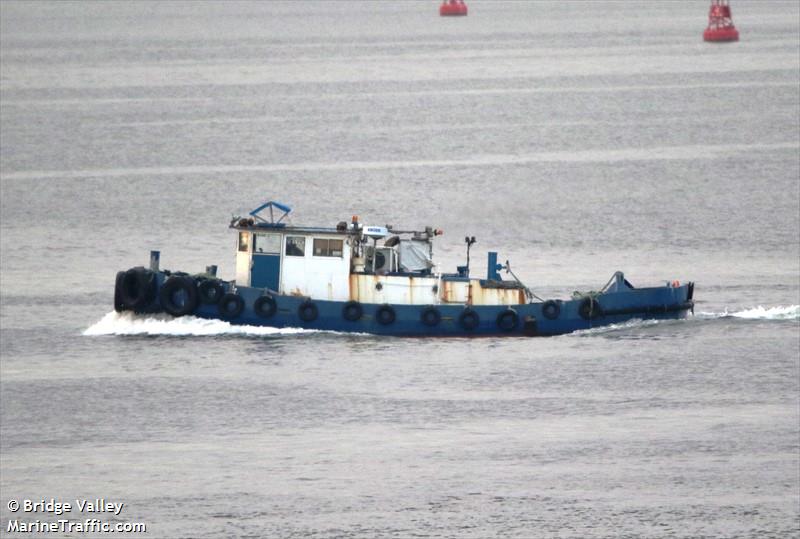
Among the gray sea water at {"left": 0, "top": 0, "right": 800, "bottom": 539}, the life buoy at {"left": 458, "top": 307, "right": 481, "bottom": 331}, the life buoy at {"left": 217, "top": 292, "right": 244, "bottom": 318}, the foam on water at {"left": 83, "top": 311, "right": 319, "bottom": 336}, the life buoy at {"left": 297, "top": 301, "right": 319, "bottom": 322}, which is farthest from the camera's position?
the foam on water at {"left": 83, "top": 311, "right": 319, "bottom": 336}

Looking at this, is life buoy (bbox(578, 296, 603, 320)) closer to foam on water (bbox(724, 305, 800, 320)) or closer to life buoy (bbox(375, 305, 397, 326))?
life buoy (bbox(375, 305, 397, 326))

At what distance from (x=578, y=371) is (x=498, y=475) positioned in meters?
8.88

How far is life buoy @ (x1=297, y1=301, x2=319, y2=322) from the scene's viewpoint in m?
50.5

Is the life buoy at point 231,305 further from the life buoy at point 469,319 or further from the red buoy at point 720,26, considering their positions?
the red buoy at point 720,26

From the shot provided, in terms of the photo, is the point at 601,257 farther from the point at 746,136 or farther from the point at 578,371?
the point at 746,136

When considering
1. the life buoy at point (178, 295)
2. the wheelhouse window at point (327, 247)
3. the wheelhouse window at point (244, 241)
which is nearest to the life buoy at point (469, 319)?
the wheelhouse window at point (327, 247)

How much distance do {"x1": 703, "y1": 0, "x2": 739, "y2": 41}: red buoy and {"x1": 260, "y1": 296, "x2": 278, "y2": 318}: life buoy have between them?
128 metres

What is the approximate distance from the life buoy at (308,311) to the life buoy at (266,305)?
727mm

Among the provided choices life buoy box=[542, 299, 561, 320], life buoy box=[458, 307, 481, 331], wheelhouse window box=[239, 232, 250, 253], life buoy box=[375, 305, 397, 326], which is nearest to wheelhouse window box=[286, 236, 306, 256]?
wheelhouse window box=[239, 232, 250, 253]

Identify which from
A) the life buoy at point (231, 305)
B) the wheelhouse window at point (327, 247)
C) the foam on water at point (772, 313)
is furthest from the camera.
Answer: the foam on water at point (772, 313)

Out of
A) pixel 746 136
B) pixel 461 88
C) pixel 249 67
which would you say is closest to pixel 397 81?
pixel 461 88

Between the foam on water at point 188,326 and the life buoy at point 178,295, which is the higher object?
the life buoy at point 178,295

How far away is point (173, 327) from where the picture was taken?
52.2 metres

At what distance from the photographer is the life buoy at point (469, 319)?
50.3 meters
